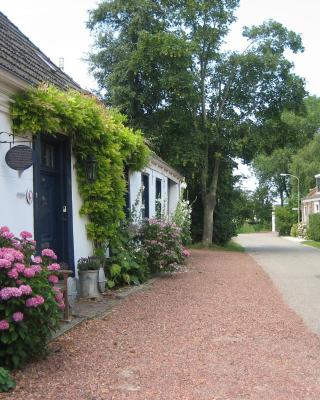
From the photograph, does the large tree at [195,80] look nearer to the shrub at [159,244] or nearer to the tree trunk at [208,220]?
the tree trunk at [208,220]

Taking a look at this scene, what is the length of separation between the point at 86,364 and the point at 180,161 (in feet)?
58.6

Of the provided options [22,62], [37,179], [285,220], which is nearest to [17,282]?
[37,179]

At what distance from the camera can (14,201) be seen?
23.1 feet

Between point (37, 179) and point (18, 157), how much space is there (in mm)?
1192

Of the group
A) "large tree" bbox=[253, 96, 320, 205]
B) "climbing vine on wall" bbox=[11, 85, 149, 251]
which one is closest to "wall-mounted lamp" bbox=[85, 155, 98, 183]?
"climbing vine on wall" bbox=[11, 85, 149, 251]

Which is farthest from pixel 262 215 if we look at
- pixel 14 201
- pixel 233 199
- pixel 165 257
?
pixel 14 201

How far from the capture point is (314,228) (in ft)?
123

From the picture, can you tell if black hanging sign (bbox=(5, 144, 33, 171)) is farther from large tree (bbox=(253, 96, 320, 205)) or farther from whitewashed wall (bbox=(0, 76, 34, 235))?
large tree (bbox=(253, 96, 320, 205))

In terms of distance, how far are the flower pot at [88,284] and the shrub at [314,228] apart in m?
29.9

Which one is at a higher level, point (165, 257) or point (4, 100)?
point (4, 100)

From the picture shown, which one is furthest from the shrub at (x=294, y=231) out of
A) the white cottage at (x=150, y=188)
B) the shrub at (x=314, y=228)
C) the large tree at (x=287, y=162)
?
the white cottage at (x=150, y=188)

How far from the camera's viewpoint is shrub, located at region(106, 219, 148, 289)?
992 centimetres

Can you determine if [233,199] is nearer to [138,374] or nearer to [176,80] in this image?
[176,80]

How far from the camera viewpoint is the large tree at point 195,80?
844 inches
